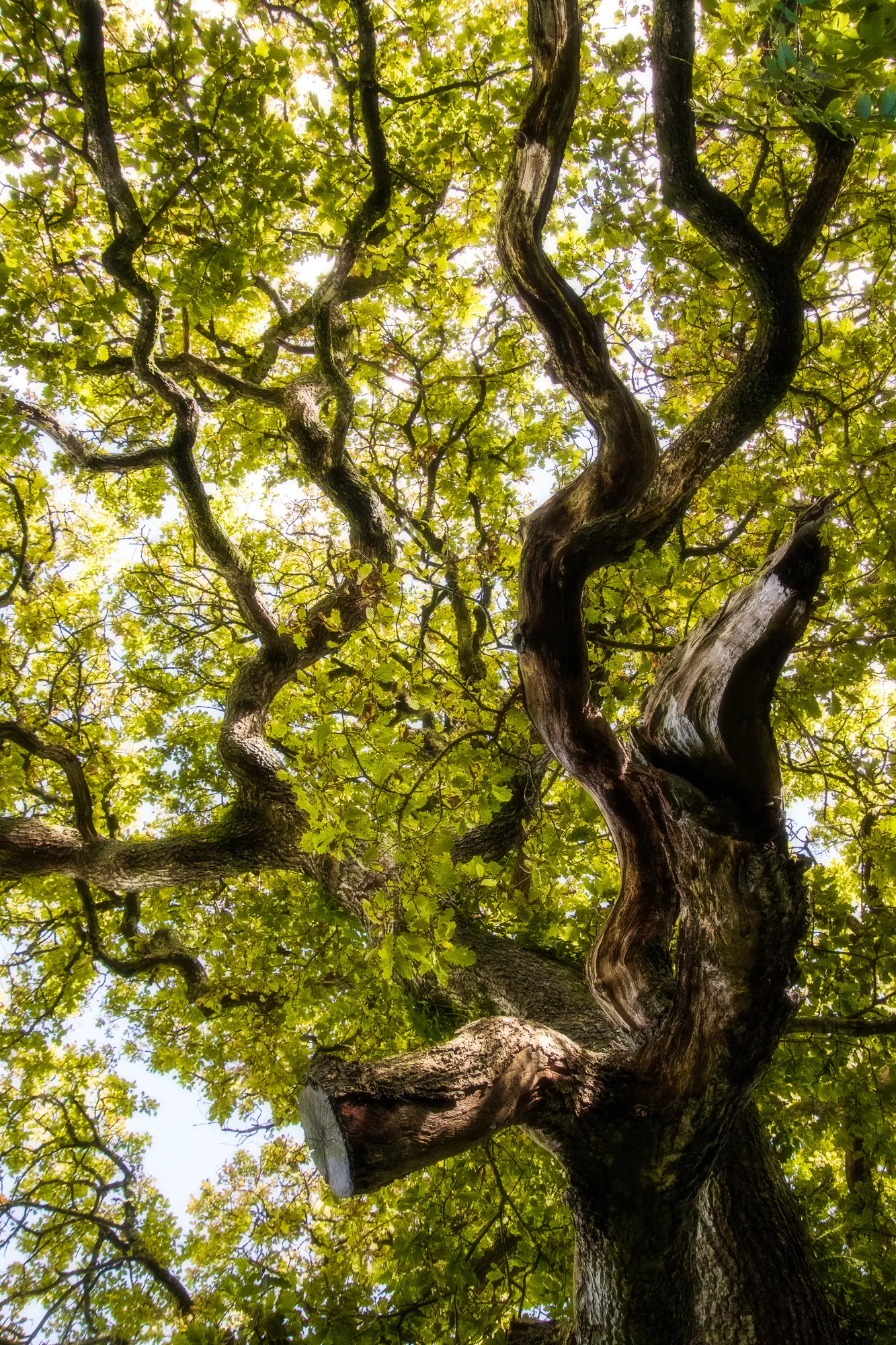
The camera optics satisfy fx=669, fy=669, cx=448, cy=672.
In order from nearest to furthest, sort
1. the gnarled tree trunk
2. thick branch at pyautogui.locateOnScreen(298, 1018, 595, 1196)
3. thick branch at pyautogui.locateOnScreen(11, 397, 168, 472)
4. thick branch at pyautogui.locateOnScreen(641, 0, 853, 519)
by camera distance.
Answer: thick branch at pyautogui.locateOnScreen(298, 1018, 595, 1196), the gnarled tree trunk, thick branch at pyautogui.locateOnScreen(641, 0, 853, 519), thick branch at pyautogui.locateOnScreen(11, 397, 168, 472)

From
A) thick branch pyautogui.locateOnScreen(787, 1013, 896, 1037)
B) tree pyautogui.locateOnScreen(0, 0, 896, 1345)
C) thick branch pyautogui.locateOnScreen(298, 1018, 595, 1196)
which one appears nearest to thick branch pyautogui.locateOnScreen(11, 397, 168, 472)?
tree pyautogui.locateOnScreen(0, 0, 896, 1345)

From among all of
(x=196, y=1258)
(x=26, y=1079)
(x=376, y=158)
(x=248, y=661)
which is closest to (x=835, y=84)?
(x=376, y=158)

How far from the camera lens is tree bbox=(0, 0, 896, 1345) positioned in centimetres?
275

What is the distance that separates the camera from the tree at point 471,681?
108 inches

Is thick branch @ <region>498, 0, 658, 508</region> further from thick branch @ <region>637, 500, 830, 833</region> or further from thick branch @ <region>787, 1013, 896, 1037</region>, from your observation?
thick branch @ <region>787, 1013, 896, 1037</region>

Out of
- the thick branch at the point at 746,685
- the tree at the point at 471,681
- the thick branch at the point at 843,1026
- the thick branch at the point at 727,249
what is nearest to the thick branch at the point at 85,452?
the tree at the point at 471,681

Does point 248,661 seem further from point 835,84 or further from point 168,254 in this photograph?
point 835,84

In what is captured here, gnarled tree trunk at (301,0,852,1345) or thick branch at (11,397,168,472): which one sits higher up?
thick branch at (11,397,168,472)

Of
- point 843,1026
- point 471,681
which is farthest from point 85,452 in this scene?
point 843,1026

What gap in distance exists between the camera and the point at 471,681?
5695 mm

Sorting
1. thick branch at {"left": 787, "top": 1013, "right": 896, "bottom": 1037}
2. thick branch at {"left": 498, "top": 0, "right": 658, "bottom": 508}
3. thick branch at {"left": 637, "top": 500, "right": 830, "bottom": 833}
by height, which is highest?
thick branch at {"left": 498, "top": 0, "right": 658, "bottom": 508}

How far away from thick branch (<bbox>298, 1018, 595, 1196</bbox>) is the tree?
0.02 metres

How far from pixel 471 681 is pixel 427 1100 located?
3595 millimetres

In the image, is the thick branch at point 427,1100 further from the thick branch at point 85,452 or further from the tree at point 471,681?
the thick branch at point 85,452
